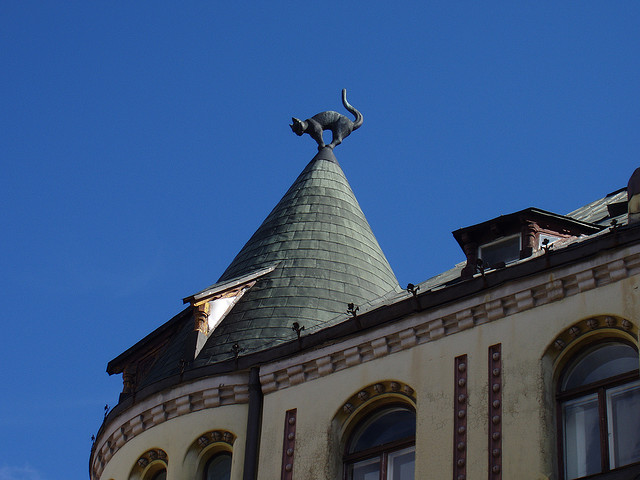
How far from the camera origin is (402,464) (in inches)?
717

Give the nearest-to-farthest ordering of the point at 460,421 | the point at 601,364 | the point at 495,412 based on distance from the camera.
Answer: the point at 601,364
the point at 495,412
the point at 460,421

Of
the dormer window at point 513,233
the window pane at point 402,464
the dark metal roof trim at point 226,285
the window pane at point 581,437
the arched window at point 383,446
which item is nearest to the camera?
the window pane at point 581,437

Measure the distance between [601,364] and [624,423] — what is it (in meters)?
0.95

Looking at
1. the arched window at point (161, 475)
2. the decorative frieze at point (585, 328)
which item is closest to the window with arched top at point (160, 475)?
the arched window at point (161, 475)

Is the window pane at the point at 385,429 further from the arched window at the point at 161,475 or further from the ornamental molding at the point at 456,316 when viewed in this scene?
the arched window at the point at 161,475

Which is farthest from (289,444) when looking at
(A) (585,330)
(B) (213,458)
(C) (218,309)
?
(A) (585,330)

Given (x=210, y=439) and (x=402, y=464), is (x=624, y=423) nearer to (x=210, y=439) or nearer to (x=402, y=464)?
(x=402, y=464)

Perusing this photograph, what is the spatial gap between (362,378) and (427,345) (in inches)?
39.8

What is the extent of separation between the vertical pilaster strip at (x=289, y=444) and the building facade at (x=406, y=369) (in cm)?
2

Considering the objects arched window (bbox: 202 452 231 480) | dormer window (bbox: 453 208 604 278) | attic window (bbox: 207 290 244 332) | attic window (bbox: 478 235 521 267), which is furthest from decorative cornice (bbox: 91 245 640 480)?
attic window (bbox: 207 290 244 332)

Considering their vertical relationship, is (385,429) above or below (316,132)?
below

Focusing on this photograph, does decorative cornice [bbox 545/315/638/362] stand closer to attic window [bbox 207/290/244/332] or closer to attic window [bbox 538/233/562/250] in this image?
attic window [bbox 538/233/562/250]

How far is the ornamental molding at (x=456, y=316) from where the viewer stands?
17.6m

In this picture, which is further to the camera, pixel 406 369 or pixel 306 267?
pixel 306 267
